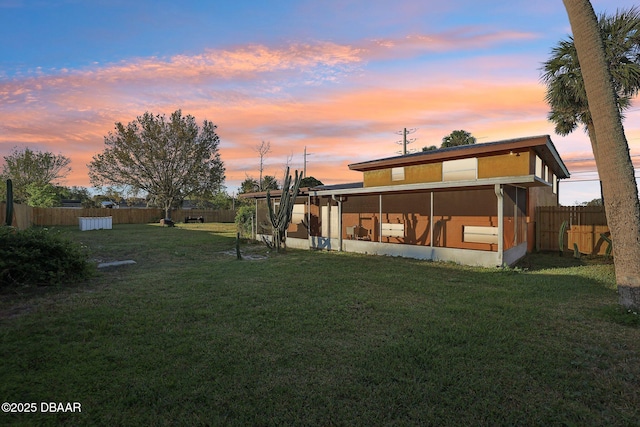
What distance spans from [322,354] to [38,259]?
698cm

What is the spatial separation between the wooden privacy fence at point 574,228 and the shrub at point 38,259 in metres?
16.5

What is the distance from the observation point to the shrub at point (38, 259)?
6301 millimetres

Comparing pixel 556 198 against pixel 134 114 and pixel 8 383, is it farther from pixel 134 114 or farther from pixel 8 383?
pixel 134 114

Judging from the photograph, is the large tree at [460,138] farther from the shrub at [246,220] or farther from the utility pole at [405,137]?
the shrub at [246,220]

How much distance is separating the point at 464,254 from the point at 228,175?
125ft

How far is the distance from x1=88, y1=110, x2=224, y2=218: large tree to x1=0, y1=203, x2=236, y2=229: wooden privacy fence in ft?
8.29

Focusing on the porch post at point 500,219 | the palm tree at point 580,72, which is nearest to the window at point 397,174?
the porch post at point 500,219

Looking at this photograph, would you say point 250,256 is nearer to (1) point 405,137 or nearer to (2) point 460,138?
(2) point 460,138

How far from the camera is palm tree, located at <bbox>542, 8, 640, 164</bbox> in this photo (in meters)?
12.2

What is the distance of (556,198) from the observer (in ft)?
59.1

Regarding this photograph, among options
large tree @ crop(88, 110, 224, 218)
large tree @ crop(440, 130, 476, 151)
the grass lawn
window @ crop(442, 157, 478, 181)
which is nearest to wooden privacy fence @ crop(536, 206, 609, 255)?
window @ crop(442, 157, 478, 181)

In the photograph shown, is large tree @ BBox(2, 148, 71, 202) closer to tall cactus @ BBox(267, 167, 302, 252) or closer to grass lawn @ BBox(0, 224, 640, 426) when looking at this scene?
tall cactus @ BBox(267, 167, 302, 252)

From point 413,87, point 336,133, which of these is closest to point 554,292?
point 413,87

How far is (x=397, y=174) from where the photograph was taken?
14.7m
